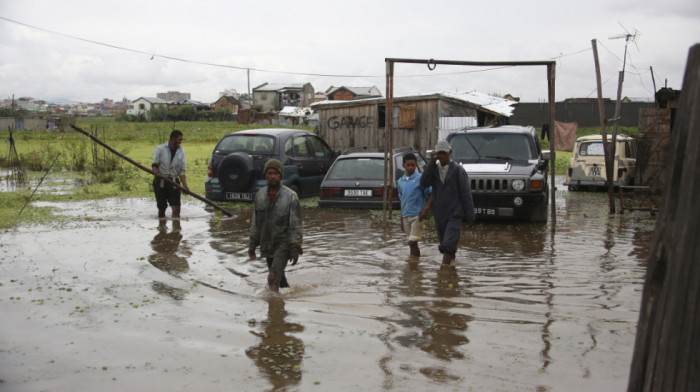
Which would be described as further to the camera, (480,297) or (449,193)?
(449,193)

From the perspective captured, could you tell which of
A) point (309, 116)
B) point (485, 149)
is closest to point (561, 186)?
point (485, 149)

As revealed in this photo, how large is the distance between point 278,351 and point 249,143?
9.80m

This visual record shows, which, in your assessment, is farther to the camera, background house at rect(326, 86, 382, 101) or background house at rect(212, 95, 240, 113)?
background house at rect(212, 95, 240, 113)

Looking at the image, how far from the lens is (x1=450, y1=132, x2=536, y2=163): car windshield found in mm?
12203

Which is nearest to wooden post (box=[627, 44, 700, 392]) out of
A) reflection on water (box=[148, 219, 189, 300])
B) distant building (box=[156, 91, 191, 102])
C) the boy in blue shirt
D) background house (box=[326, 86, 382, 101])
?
reflection on water (box=[148, 219, 189, 300])

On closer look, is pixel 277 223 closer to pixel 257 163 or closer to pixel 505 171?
pixel 505 171

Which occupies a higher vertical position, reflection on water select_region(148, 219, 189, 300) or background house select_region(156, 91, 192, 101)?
background house select_region(156, 91, 192, 101)

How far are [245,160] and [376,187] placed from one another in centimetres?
285

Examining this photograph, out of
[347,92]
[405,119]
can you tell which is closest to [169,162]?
[405,119]

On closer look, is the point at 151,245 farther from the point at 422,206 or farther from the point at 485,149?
the point at 485,149

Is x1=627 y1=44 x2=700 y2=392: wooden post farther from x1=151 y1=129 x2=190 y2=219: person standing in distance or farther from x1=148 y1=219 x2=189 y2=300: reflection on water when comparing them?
x1=151 y1=129 x2=190 y2=219: person standing in distance

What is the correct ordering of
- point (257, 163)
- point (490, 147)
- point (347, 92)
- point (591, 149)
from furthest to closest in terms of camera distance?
point (347, 92), point (591, 149), point (257, 163), point (490, 147)

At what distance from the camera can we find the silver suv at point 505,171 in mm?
11156

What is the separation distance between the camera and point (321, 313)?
6039 mm
